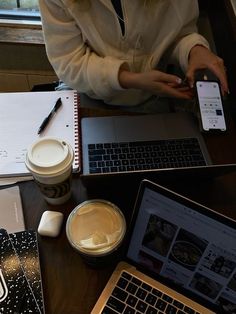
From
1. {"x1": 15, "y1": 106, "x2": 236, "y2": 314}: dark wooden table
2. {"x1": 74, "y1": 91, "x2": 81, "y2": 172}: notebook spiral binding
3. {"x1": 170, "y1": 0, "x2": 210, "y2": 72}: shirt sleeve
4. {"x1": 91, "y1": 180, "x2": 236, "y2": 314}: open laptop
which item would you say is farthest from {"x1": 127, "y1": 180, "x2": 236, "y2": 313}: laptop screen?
{"x1": 170, "y1": 0, "x2": 210, "y2": 72}: shirt sleeve

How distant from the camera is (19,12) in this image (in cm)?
148

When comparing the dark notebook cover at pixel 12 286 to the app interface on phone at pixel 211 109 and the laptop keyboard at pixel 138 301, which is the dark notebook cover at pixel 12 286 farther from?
the app interface on phone at pixel 211 109

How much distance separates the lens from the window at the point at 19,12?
1.46 meters

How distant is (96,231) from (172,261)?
14 centimetres

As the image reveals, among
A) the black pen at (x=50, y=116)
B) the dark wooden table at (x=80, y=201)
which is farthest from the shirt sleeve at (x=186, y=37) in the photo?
the black pen at (x=50, y=116)

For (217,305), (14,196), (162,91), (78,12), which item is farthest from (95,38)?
(217,305)

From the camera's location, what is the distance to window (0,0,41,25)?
1.46m

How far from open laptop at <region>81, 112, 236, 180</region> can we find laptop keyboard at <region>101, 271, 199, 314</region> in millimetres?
208

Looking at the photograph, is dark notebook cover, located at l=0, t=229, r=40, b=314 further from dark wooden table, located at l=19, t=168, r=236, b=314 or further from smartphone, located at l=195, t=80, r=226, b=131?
smartphone, located at l=195, t=80, r=226, b=131

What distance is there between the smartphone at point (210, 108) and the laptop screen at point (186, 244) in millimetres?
342

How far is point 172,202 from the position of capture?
53 centimetres

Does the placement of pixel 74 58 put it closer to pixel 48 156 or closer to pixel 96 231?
pixel 48 156

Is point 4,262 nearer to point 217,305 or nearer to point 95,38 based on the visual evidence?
point 217,305

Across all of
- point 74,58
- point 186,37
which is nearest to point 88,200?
point 74,58
